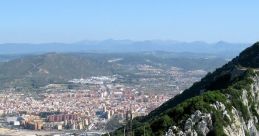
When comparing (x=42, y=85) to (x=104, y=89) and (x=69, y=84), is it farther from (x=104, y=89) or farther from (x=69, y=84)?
(x=104, y=89)

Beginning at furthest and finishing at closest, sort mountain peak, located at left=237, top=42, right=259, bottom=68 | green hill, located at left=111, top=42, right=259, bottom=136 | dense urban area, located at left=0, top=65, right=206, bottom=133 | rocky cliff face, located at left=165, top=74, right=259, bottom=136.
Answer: dense urban area, located at left=0, top=65, right=206, bottom=133 < mountain peak, located at left=237, top=42, right=259, bottom=68 < green hill, located at left=111, top=42, right=259, bottom=136 < rocky cliff face, located at left=165, top=74, right=259, bottom=136

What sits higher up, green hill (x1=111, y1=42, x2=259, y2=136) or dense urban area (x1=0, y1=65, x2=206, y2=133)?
green hill (x1=111, y1=42, x2=259, y2=136)

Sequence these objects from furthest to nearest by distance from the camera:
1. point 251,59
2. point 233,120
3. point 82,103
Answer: point 82,103
point 251,59
point 233,120

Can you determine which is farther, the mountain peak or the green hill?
the mountain peak

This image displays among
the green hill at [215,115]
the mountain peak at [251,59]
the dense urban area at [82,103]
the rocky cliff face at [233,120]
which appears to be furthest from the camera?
the dense urban area at [82,103]

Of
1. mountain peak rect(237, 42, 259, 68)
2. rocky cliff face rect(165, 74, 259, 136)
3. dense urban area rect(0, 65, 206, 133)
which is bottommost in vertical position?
dense urban area rect(0, 65, 206, 133)

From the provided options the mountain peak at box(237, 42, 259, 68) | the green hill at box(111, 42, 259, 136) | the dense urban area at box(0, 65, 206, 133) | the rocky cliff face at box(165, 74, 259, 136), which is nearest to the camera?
the rocky cliff face at box(165, 74, 259, 136)

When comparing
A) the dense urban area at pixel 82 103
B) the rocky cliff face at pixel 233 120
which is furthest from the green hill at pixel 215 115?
the dense urban area at pixel 82 103

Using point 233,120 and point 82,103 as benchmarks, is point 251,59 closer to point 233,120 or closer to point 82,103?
point 233,120

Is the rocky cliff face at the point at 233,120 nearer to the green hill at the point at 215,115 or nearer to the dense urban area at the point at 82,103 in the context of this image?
the green hill at the point at 215,115

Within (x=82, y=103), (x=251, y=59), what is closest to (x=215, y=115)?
(x=251, y=59)

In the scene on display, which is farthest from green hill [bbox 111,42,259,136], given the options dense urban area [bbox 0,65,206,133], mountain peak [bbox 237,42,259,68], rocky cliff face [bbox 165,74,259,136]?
dense urban area [bbox 0,65,206,133]

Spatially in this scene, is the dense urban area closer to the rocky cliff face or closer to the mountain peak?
the mountain peak

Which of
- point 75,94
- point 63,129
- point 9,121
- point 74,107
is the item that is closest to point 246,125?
point 63,129
